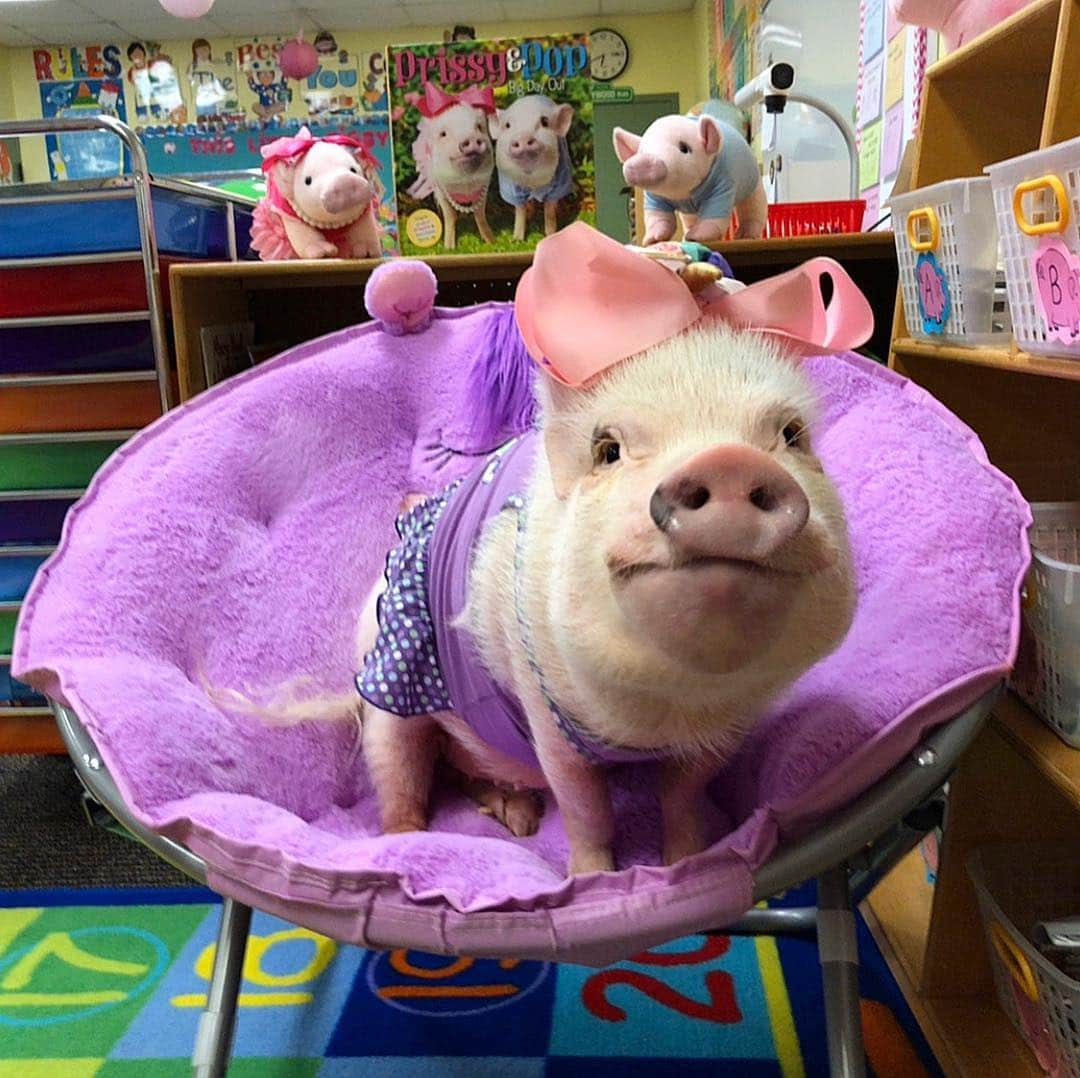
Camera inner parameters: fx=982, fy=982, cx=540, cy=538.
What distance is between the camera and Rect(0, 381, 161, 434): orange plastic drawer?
140 cm

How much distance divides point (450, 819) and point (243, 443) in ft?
1.59

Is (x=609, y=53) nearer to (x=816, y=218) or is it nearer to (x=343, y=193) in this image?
(x=816, y=218)

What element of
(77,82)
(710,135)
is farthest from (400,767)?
(77,82)

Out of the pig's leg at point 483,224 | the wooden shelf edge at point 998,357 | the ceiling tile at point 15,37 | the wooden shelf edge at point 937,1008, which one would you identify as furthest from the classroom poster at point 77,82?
the wooden shelf edge at point 937,1008

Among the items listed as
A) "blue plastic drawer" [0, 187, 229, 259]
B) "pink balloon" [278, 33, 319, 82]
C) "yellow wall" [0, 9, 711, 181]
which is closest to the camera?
"blue plastic drawer" [0, 187, 229, 259]

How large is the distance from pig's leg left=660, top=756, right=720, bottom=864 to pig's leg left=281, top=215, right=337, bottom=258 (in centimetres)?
101

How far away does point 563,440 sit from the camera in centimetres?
62

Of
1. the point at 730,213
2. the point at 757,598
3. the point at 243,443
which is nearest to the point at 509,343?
the point at 243,443

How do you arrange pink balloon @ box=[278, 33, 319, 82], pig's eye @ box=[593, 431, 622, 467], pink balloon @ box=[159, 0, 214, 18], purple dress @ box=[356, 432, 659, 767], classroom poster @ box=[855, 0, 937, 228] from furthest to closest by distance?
1. pink balloon @ box=[278, 33, 319, 82]
2. pink balloon @ box=[159, 0, 214, 18]
3. classroom poster @ box=[855, 0, 937, 228]
4. purple dress @ box=[356, 432, 659, 767]
5. pig's eye @ box=[593, 431, 622, 467]

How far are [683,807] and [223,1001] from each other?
0.46m

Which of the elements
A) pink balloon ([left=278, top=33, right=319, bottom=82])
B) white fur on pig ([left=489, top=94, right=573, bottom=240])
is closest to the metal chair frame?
white fur on pig ([left=489, top=94, right=573, bottom=240])

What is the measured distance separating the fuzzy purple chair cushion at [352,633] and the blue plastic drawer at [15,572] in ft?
1.72

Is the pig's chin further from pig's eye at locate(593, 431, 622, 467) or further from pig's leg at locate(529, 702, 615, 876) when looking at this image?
pig's leg at locate(529, 702, 615, 876)

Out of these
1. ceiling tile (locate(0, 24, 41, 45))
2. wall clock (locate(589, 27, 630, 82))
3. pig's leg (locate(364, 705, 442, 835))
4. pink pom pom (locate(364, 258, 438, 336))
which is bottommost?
pig's leg (locate(364, 705, 442, 835))
